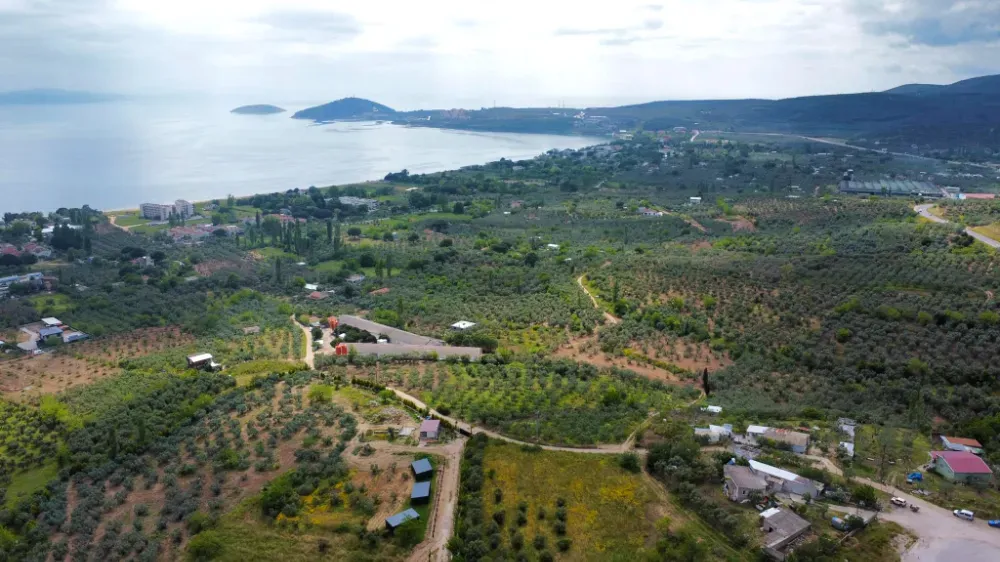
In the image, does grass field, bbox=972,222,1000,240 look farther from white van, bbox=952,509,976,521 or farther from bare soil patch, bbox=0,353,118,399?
bare soil patch, bbox=0,353,118,399

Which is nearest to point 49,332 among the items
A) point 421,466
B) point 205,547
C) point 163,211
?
point 205,547

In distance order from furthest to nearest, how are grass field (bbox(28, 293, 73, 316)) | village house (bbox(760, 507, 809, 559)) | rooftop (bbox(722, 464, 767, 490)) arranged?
grass field (bbox(28, 293, 73, 316)), rooftop (bbox(722, 464, 767, 490)), village house (bbox(760, 507, 809, 559))

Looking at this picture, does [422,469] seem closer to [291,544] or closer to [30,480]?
[291,544]

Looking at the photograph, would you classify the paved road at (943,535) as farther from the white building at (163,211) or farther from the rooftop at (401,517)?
the white building at (163,211)

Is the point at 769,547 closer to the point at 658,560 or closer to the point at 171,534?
the point at 658,560

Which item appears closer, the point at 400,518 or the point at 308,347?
the point at 400,518

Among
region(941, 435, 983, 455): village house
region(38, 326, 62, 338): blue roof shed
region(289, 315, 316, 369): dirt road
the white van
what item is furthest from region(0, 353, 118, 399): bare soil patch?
region(941, 435, 983, 455): village house
